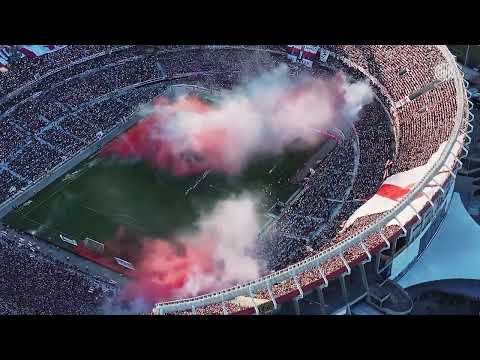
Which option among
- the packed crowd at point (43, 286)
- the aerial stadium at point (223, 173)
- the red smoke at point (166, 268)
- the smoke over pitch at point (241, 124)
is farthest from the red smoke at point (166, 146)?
the packed crowd at point (43, 286)

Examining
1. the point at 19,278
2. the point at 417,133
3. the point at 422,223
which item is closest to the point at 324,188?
the point at 417,133

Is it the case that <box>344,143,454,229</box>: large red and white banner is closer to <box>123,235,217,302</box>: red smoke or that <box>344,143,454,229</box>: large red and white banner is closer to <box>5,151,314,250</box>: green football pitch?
<box>5,151,314,250</box>: green football pitch

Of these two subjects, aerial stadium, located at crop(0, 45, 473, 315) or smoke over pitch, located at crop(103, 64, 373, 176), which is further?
smoke over pitch, located at crop(103, 64, 373, 176)

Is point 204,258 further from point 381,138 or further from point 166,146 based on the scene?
point 381,138

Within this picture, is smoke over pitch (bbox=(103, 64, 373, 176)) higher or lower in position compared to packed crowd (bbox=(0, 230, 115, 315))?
higher

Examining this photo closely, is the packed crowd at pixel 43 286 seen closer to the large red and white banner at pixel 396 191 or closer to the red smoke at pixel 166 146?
the red smoke at pixel 166 146

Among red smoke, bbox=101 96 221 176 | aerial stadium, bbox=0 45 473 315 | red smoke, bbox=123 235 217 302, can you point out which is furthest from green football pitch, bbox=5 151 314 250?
red smoke, bbox=123 235 217 302

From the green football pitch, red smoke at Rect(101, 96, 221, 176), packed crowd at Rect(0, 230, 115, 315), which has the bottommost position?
packed crowd at Rect(0, 230, 115, 315)

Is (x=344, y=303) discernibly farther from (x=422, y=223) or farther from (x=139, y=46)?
(x=139, y=46)
